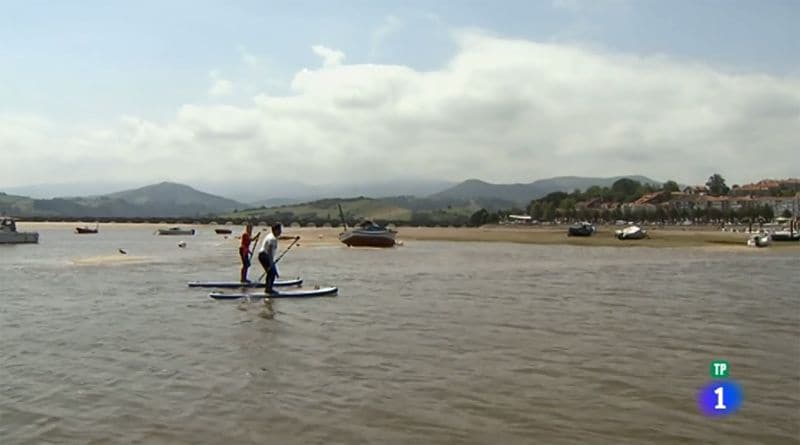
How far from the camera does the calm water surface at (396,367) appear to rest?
29.0 ft

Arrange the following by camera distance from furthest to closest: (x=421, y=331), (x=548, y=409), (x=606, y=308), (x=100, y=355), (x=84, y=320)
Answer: (x=606, y=308)
(x=84, y=320)
(x=421, y=331)
(x=100, y=355)
(x=548, y=409)

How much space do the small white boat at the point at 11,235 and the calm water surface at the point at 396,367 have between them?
53.1 m

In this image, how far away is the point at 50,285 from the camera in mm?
28359

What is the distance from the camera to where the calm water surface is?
29.0 ft

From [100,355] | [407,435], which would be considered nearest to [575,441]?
[407,435]

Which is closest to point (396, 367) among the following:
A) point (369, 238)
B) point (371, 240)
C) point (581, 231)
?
point (369, 238)

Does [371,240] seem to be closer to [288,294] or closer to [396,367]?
[288,294]

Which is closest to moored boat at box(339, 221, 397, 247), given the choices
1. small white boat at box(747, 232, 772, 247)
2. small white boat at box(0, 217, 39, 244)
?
small white boat at box(0, 217, 39, 244)

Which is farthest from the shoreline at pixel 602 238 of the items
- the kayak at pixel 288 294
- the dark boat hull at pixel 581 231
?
the kayak at pixel 288 294

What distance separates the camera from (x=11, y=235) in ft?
237

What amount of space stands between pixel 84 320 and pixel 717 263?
121 ft

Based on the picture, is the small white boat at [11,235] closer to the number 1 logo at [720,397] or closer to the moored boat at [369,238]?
the moored boat at [369,238]

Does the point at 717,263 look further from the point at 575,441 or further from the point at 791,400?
the point at 575,441

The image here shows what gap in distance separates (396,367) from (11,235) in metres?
70.9
